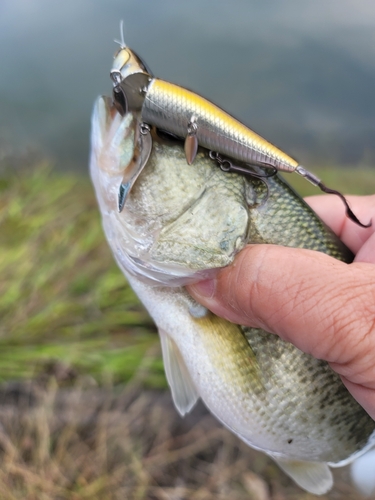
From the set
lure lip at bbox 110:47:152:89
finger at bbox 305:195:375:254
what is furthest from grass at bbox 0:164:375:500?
lure lip at bbox 110:47:152:89

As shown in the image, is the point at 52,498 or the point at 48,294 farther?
the point at 48,294

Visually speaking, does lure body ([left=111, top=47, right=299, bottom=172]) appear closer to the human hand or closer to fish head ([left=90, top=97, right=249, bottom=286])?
fish head ([left=90, top=97, right=249, bottom=286])

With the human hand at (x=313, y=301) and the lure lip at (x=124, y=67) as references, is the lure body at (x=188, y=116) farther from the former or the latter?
the human hand at (x=313, y=301)

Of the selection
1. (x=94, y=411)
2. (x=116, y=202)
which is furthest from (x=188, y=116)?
(x=94, y=411)

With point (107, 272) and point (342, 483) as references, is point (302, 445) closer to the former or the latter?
point (342, 483)

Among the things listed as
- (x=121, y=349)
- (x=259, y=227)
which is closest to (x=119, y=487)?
(x=121, y=349)

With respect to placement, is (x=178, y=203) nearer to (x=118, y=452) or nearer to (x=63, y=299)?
(x=118, y=452)
